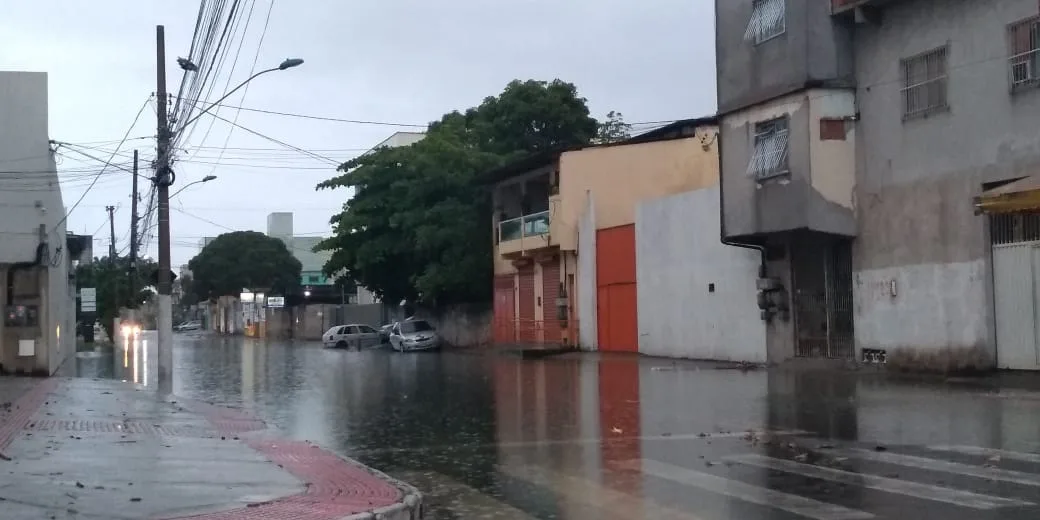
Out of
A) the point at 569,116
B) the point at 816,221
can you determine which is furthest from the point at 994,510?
the point at 569,116

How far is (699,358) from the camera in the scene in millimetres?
29891

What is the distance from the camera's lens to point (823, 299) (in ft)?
83.0

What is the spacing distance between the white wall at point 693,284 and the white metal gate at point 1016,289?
7.40 meters

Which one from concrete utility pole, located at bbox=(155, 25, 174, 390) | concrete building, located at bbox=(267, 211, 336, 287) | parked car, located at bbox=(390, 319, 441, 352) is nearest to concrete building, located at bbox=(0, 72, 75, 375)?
concrete utility pole, located at bbox=(155, 25, 174, 390)

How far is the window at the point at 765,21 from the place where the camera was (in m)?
24.1

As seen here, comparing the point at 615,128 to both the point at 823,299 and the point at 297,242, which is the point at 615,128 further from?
the point at 297,242

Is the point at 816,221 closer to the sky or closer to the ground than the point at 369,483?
closer to the sky

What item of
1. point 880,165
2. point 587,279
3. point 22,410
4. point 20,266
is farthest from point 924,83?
point 20,266

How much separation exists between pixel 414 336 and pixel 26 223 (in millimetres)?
21865

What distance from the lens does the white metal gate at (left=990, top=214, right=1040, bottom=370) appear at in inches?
766

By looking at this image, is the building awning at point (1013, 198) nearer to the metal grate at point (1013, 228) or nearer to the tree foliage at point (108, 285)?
the metal grate at point (1013, 228)

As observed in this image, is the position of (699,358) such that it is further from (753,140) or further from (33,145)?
(33,145)

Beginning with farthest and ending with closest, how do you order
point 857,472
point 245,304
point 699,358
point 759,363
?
point 245,304 → point 699,358 → point 759,363 → point 857,472

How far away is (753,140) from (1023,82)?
22.6 ft
